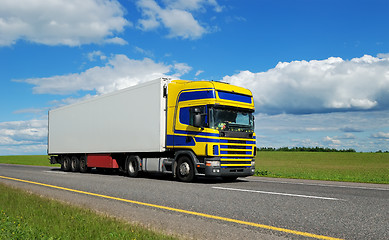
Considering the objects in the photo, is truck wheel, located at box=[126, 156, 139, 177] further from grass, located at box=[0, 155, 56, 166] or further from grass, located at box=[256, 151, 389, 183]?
grass, located at box=[0, 155, 56, 166]

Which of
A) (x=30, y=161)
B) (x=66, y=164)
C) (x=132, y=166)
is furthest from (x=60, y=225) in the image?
(x=30, y=161)

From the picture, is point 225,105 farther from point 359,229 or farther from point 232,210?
point 359,229

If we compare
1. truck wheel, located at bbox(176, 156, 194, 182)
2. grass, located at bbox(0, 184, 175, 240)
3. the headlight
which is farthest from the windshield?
grass, located at bbox(0, 184, 175, 240)

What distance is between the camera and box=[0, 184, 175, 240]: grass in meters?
4.92

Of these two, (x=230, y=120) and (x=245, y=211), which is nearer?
(x=245, y=211)

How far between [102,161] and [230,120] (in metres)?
8.67

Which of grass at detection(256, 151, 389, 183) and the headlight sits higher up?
the headlight

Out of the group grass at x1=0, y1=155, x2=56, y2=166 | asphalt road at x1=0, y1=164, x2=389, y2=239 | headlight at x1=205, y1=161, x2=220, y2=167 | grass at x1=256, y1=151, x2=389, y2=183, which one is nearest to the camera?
asphalt road at x1=0, y1=164, x2=389, y2=239

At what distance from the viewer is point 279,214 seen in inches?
263

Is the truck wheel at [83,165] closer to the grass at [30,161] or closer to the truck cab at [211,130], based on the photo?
the truck cab at [211,130]

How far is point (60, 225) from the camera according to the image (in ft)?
18.4

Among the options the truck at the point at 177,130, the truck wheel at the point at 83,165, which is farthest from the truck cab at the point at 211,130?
the truck wheel at the point at 83,165

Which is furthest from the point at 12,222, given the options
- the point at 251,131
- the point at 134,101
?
the point at 134,101

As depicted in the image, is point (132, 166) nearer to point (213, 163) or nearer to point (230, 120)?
point (213, 163)
